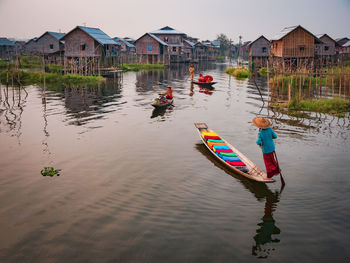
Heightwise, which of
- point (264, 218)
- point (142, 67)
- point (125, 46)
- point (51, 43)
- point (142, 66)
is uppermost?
point (125, 46)

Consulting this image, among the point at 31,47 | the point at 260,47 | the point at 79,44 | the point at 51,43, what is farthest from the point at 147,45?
the point at 31,47

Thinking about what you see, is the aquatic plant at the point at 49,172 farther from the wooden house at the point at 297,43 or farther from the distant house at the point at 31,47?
the distant house at the point at 31,47

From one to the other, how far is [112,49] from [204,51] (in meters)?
48.1

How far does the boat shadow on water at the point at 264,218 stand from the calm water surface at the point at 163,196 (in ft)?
0.08

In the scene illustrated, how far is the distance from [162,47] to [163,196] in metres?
54.5

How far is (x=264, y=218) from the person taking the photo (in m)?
6.87

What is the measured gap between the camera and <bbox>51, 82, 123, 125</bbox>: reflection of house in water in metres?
16.8

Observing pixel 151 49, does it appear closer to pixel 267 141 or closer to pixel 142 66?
pixel 142 66

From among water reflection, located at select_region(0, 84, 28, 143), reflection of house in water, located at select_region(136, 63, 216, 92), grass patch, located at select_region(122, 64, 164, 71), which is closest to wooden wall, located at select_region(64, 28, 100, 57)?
reflection of house in water, located at select_region(136, 63, 216, 92)

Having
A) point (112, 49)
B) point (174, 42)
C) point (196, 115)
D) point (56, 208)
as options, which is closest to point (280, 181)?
point (56, 208)

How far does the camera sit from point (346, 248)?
5.73 meters

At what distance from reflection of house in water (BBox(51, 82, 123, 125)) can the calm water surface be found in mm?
1746

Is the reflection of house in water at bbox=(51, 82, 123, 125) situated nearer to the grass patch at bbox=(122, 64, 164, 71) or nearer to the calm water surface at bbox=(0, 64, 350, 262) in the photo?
the calm water surface at bbox=(0, 64, 350, 262)

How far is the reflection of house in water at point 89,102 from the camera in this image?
16780mm
